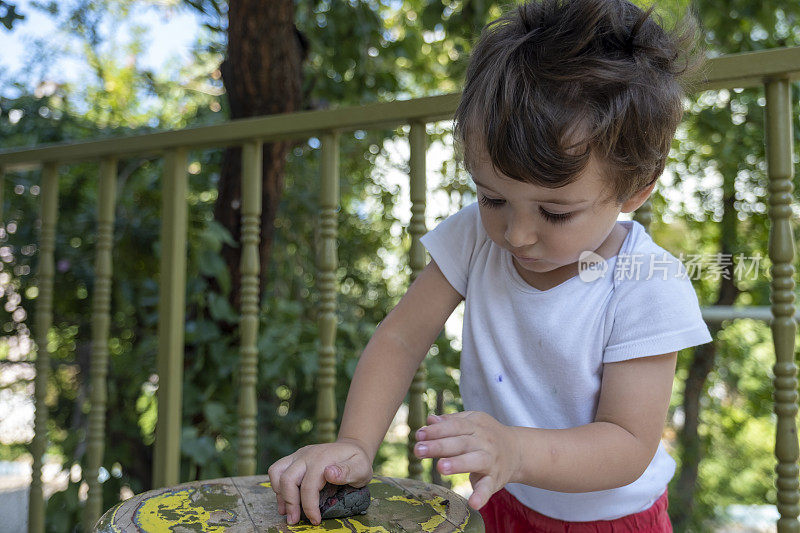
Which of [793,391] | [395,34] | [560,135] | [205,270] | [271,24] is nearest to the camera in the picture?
[560,135]

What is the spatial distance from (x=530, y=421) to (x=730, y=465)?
9.68 ft

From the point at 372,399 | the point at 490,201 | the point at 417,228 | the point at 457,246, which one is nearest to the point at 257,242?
the point at 417,228

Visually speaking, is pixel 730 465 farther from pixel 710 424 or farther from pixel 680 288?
pixel 680 288

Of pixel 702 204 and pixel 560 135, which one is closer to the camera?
pixel 560 135

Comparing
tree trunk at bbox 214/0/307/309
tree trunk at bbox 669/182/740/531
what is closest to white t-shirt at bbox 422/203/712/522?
tree trunk at bbox 214/0/307/309

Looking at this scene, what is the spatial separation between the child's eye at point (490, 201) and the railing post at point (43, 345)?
155 centimetres

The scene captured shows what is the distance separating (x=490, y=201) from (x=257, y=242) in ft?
3.09

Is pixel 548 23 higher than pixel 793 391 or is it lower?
higher

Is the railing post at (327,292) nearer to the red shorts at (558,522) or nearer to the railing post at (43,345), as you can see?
the red shorts at (558,522)

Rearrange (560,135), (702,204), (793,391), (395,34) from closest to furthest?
(560,135)
(793,391)
(702,204)
(395,34)

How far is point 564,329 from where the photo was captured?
1069 millimetres

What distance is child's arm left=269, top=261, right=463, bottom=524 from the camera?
2.77 ft

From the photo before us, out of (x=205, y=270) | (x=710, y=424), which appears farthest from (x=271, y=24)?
(x=710, y=424)

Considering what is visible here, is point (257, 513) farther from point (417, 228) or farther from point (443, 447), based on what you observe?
point (417, 228)
